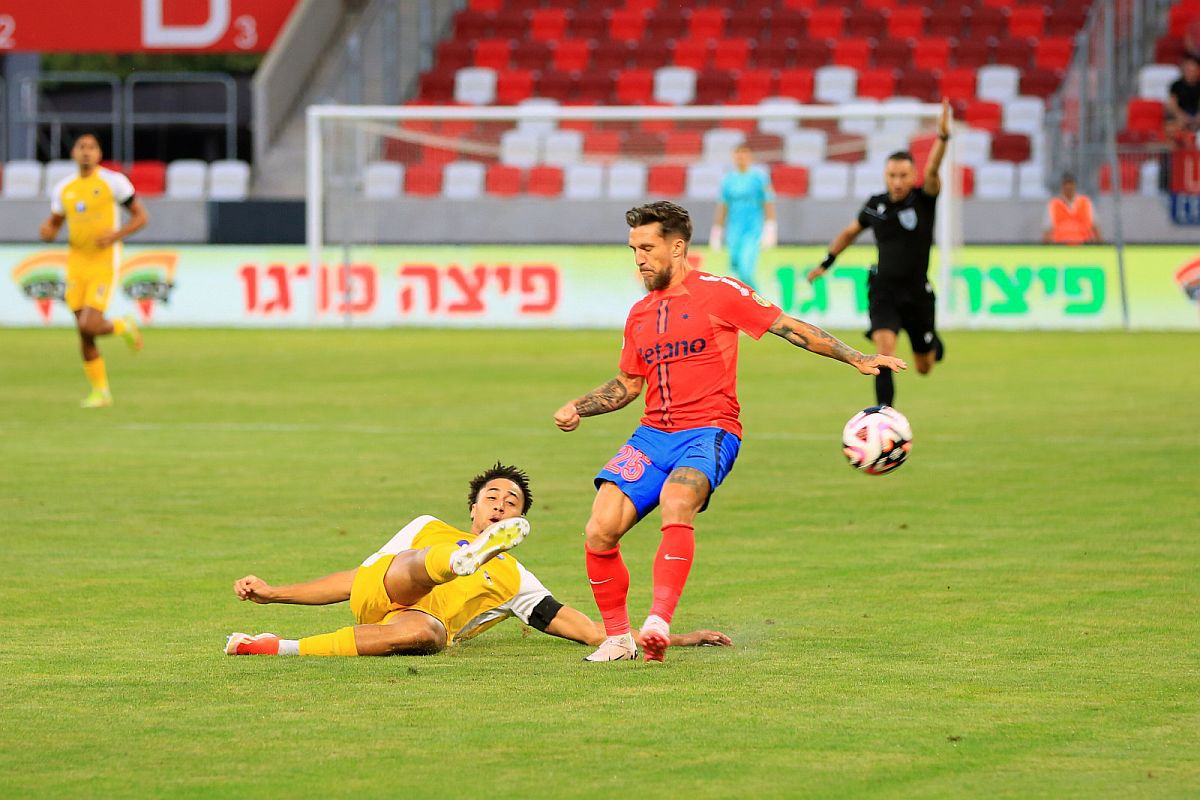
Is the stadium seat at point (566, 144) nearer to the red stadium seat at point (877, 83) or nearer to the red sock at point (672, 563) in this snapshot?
the red stadium seat at point (877, 83)

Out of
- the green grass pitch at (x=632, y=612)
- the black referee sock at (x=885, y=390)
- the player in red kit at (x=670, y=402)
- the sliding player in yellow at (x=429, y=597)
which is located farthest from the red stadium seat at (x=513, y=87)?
the sliding player in yellow at (x=429, y=597)

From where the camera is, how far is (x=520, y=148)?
31875 mm

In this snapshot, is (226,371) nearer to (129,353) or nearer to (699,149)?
(129,353)

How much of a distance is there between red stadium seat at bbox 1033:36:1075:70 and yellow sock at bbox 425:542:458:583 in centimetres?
2861

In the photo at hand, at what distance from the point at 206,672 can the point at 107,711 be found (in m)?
0.68

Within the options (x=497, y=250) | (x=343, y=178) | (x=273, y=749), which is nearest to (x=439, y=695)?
(x=273, y=749)

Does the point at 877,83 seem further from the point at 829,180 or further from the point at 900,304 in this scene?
the point at 900,304

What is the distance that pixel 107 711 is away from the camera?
20.1 feet

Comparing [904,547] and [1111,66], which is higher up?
[1111,66]

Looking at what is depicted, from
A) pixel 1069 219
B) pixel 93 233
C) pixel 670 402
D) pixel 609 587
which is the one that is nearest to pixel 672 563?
pixel 609 587

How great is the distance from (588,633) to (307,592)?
1.03 metres

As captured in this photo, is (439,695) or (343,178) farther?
(343,178)

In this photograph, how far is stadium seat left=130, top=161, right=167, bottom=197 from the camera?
34219 mm

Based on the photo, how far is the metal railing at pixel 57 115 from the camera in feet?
118
